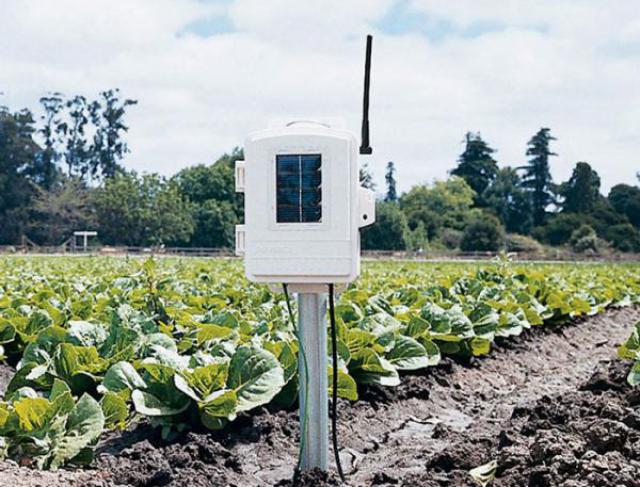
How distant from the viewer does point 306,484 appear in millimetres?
3277

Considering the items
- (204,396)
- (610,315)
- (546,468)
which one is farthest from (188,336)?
(610,315)

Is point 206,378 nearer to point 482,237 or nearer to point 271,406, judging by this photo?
point 271,406

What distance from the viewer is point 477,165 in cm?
10100

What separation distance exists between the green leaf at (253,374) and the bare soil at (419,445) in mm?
268

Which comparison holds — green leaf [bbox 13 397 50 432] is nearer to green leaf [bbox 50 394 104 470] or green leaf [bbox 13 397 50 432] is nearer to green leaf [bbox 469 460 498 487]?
green leaf [bbox 50 394 104 470]

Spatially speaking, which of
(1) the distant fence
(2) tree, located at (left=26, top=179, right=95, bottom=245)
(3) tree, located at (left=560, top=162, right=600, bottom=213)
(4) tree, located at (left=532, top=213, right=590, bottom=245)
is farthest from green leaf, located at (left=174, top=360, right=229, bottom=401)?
(3) tree, located at (left=560, top=162, right=600, bottom=213)

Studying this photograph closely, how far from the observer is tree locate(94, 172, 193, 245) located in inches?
2635

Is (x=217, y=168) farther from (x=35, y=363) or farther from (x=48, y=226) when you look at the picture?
(x=35, y=363)

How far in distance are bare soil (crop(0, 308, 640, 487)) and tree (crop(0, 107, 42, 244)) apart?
232 ft

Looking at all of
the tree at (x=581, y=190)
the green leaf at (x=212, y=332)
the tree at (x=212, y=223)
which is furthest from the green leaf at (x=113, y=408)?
the tree at (x=581, y=190)

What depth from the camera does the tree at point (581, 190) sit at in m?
86.6

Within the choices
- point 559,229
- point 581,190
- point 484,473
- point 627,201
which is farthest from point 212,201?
point 484,473

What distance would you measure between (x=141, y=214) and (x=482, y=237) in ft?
88.5

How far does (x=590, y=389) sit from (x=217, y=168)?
→ 74055 mm
